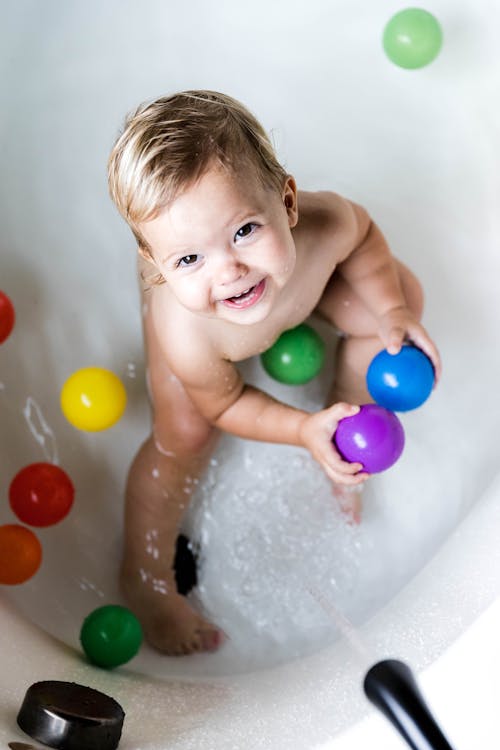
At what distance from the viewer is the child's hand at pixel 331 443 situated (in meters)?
1.03

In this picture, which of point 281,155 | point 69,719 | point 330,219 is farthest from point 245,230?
point 281,155

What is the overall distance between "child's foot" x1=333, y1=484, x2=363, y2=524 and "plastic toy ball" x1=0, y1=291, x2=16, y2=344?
49cm

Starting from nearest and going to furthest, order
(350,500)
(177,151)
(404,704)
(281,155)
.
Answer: (404,704)
(177,151)
(350,500)
(281,155)

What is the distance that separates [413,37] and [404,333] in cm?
49

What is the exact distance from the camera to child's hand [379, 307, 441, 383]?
44.8 inches

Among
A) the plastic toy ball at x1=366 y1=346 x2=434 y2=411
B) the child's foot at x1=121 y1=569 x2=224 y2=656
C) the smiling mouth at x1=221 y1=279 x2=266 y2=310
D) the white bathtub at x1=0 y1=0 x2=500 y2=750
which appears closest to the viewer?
the smiling mouth at x1=221 y1=279 x2=266 y2=310

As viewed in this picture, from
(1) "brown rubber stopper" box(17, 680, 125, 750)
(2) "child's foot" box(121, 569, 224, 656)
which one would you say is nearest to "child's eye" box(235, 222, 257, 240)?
(1) "brown rubber stopper" box(17, 680, 125, 750)

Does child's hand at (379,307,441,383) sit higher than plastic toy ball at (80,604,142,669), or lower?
higher

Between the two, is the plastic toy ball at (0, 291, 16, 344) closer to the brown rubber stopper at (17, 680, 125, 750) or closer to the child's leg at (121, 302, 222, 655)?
the child's leg at (121, 302, 222, 655)

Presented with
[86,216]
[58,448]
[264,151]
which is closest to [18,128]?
[86,216]

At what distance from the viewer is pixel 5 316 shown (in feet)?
4.19

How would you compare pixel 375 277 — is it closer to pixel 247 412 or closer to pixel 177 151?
pixel 247 412

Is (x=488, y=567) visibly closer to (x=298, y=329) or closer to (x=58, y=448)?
(x=298, y=329)

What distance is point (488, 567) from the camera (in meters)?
0.94
